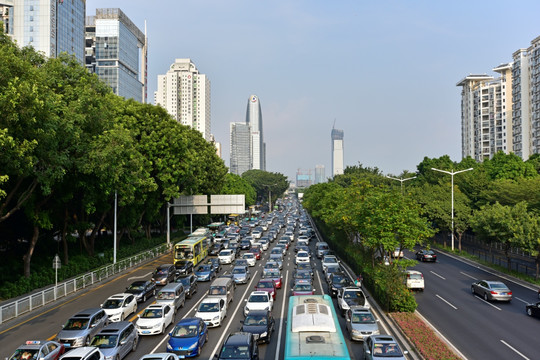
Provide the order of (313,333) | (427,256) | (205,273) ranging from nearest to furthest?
(313,333) → (205,273) → (427,256)

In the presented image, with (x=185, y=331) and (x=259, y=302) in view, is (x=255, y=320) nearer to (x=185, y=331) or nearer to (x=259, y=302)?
(x=185, y=331)

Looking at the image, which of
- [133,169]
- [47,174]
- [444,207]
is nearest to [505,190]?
[444,207]

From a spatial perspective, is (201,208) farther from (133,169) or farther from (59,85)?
(59,85)

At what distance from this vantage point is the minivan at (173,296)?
24781 millimetres

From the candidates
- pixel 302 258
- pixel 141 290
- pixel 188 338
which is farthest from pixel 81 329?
pixel 302 258

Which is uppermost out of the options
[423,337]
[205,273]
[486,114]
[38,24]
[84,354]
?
[38,24]

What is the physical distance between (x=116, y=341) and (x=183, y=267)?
68.3ft

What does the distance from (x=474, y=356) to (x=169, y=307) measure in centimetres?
1428

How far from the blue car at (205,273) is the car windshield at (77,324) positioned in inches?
651

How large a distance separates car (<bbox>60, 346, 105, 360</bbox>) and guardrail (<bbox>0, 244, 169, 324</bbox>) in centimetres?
1020

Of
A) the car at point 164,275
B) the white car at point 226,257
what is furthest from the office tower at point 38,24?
the car at point 164,275

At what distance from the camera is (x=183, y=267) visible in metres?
38.0

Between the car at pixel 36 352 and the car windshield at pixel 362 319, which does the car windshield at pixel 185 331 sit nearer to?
the car at pixel 36 352

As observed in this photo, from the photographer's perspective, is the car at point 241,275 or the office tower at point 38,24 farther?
the office tower at point 38,24
